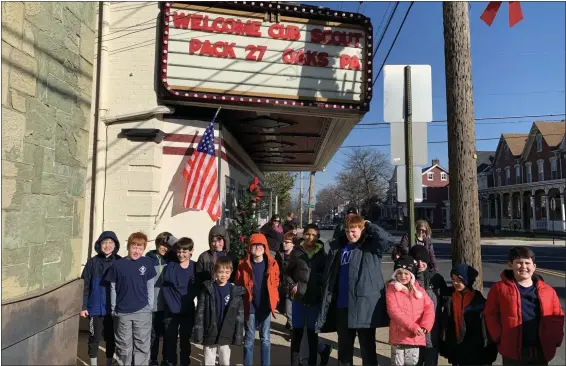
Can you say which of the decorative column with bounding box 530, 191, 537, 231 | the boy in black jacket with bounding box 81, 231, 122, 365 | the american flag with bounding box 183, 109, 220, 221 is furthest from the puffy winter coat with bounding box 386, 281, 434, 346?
the decorative column with bounding box 530, 191, 537, 231

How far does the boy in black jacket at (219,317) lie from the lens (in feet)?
12.9

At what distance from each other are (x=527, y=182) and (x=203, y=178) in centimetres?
4286

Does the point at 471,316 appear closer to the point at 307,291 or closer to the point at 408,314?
the point at 408,314

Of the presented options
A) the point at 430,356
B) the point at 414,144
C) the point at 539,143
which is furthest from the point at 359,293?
the point at 539,143

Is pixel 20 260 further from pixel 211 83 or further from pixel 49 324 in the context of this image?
pixel 211 83

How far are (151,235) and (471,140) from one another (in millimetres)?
4874

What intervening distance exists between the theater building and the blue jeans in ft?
8.87

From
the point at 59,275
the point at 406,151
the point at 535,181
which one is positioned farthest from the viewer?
the point at 535,181

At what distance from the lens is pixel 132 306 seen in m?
4.12

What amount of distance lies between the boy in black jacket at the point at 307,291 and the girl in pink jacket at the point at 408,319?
897mm

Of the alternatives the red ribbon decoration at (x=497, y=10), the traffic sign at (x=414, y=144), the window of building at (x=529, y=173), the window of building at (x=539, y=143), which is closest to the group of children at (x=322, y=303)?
the traffic sign at (x=414, y=144)

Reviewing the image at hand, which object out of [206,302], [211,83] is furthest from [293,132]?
[206,302]

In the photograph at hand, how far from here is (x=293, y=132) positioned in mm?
10289

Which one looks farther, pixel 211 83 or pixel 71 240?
pixel 211 83
